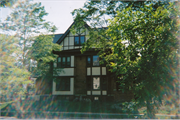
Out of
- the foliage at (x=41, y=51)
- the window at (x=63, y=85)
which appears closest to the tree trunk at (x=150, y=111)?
the foliage at (x=41, y=51)

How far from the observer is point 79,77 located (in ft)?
67.9

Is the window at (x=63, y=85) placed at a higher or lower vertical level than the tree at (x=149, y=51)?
lower

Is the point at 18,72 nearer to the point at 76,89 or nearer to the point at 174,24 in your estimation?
the point at 174,24

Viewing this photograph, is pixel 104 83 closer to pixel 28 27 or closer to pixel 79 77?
pixel 79 77

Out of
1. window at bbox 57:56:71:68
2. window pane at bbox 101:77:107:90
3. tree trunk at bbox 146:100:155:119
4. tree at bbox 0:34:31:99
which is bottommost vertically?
tree trunk at bbox 146:100:155:119

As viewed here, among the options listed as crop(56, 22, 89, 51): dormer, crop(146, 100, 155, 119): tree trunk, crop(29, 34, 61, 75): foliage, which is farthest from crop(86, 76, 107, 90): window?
crop(146, 100, 155, 119): tree trunk

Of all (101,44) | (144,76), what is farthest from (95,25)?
(144,76)

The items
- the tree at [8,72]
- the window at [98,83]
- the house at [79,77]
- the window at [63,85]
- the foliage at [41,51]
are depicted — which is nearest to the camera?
the tree at [8,72]

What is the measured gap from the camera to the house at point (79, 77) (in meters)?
19.3

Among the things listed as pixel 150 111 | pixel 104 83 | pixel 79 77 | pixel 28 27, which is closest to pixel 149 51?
pixel 150 111

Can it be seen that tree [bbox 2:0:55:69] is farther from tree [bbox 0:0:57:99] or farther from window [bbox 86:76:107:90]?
window [bbox 86:76:107:90]

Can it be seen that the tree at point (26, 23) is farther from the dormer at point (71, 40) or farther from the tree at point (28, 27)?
the dormer at point (71, 40)

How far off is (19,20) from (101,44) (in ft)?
28.1

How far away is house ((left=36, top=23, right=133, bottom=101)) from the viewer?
19.3m
